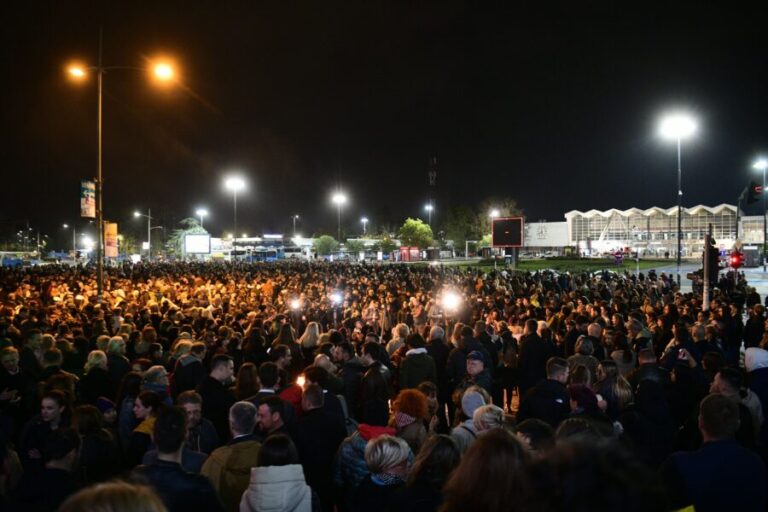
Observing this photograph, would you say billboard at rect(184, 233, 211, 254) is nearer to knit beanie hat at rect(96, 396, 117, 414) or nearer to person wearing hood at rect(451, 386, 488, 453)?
knit beanie hat at rect(96, 396, 117, 414)

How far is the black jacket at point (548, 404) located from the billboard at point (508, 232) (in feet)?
76.0

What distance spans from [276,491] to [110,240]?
60.3 ft

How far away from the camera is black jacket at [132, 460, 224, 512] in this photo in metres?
3.14

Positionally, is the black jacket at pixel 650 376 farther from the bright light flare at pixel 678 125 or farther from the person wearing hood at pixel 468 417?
the bright light flare at pixel 678 125

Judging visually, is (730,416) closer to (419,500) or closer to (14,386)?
(419,500)

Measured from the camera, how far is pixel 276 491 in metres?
3.40

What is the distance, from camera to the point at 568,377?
5.76 meters

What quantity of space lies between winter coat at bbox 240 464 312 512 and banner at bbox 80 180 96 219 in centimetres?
1427

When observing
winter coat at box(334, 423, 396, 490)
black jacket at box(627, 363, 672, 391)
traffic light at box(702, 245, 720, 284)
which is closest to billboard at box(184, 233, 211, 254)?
traffic light at box(702, 245, 720, 284)

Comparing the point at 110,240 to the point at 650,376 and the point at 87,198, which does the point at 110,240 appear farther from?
the point at 650,376

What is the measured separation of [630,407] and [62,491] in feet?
16.2

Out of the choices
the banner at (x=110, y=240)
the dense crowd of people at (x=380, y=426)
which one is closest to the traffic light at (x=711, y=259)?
the dense crowd of people at (x=380, y=426)

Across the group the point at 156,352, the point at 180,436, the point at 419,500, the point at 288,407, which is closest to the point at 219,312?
the point at 156,352

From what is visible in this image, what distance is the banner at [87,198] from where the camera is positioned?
49.6 ft
